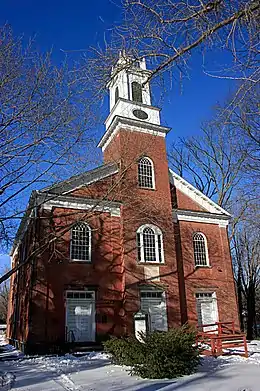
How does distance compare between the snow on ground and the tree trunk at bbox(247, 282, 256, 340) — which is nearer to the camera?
→ the snow on ground

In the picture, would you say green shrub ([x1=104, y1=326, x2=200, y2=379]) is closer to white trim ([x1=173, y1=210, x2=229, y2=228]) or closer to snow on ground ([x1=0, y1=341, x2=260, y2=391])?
snow on ground ([x1=0, y1=341, x2=260, y2=391])

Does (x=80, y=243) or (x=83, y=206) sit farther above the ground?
(x=83, y=206)

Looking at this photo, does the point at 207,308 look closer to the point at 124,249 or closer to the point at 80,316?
the point at 124,249

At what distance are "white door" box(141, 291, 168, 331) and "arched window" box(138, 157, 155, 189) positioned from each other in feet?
19.6

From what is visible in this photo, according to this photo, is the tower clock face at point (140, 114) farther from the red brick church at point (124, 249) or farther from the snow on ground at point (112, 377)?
the snow on ground at point (112, 377)

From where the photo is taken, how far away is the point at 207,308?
19.0 m

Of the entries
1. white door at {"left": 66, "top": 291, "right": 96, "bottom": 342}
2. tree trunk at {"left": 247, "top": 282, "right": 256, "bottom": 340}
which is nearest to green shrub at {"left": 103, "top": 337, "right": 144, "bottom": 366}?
white door at {"left": 66, "top": 291, "right": 96, "bottom": 342}

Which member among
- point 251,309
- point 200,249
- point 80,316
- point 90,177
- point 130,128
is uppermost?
point 130,128

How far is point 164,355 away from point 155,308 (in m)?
9.10

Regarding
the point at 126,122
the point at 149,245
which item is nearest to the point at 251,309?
the point at 149,245

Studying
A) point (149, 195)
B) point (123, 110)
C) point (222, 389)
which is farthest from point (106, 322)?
point (123, 110)

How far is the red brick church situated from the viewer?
15656mm

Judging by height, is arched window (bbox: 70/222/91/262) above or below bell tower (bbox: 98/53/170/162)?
below

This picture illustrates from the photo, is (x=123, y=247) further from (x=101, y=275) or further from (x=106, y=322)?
(x=106, y=322)
